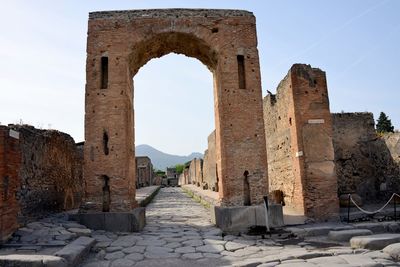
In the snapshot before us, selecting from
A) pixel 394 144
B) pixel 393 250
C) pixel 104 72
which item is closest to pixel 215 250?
pixel 393 250

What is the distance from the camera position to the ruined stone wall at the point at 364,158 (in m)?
10.8

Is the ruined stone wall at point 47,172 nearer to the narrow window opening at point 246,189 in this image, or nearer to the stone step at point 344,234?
the narrow window opening at point 246,189

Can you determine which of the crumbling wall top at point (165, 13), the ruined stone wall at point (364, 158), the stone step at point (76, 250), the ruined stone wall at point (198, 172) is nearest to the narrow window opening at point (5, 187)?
the stone step at point (76, 250)

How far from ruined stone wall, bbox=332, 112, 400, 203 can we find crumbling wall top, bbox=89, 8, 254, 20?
5027 mm

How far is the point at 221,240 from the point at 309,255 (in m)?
2.08

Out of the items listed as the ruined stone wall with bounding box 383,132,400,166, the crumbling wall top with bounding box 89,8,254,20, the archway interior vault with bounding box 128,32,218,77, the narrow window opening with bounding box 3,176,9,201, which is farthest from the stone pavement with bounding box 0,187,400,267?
the crumbling wall top with bounding box 89,8,254,20

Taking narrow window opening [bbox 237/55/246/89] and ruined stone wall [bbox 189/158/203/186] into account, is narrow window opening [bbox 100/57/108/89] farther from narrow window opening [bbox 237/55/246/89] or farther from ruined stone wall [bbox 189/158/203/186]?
ruined stone wall [bbox 189/158/203/186]

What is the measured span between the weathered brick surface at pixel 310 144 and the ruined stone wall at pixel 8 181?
21.7 feet

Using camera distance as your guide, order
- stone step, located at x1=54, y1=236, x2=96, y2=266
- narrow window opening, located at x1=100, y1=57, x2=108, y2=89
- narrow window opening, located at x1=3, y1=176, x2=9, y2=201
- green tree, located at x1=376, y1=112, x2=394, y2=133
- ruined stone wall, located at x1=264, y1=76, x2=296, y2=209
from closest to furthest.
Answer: stone step, located at x1=54, y1=236, x2=96, y2=266 < narrow window opening, located at x1=3, y1=176, x2=9, y2=201 < narrow window opening, located at x1=100, y1=57, x2=108, y2=89 < ruined stone wall, located at x1=264, y1=76, x2=296, y2=209 < green tree, located at x1=376, y1=112, x2=394, y2=133

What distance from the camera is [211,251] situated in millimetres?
6047

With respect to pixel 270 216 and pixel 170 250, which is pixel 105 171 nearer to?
pixel 170 250

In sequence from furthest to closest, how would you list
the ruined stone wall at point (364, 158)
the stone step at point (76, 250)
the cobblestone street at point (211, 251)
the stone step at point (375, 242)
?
the ruined stone wall at point (364, 158) → the stone step at point (375, 242) → the cobblestone street at point (211, 251) → the stone step at point (76, 250)

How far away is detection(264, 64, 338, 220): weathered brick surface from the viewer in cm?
876

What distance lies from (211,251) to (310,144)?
4385 mm
